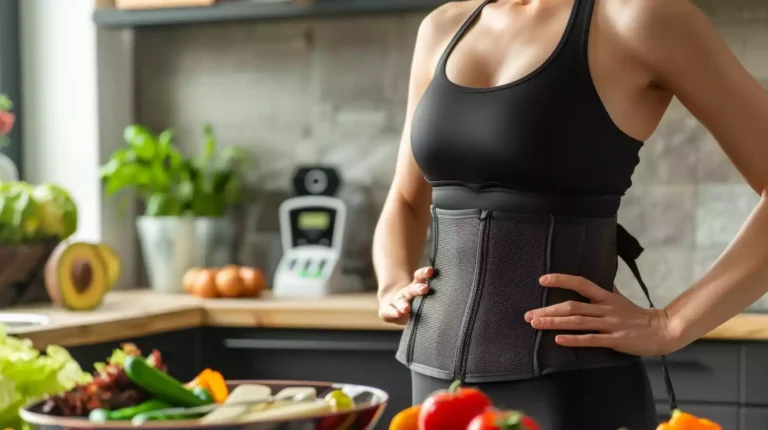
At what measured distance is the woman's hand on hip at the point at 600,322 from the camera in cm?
130

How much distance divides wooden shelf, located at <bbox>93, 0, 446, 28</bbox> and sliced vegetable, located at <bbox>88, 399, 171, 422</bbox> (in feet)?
6.41

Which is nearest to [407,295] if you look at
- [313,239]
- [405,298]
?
[405,298]

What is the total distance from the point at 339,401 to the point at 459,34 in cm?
70

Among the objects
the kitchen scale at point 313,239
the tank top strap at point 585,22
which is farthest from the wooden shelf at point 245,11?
the tank top strap at point 585,22

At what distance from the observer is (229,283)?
2.79 m

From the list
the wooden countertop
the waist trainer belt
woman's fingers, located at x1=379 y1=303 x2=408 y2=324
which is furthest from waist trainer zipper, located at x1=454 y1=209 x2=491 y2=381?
the wooden countertop

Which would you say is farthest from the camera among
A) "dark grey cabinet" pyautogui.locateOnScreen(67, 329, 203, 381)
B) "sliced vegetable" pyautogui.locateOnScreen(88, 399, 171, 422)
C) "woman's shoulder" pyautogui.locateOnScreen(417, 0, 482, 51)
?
"dark grey cabinet" pyautogui.locateOnScreen(67, 329, 203, 381)

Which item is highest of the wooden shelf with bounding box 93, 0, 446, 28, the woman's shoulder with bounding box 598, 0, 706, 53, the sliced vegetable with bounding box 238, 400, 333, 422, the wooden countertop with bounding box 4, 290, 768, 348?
the wooden shelf with bounding box 93, 0, 446, 28

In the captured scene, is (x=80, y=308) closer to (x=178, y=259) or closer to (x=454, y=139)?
(x=178, y=259)

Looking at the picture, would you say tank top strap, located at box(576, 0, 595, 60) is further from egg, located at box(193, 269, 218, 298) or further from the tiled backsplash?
egg, located at box(193, 269, 218, 298)

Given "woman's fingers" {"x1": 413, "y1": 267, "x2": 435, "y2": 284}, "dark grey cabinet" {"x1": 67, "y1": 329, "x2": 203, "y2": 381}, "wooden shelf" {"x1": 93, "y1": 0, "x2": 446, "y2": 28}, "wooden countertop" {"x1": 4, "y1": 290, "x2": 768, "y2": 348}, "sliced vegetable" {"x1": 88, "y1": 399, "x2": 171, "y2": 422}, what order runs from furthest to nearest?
"wooden shelf" {"x1": 93, "y1": 0, "x2": 446, "y2": 28}
"dark grey cabinet" {"x1": 67, "y1": 329, "x2": 203, "y2": 381}
"wooden countertop" {"x1": 4, "y1": 290, "x2": 768, "y2": 348}
"woman's fingers" {"x1": 413, "y1": 267, "x2": 435, "y2": 284}
"sliced vegetable" {"x1": 88, "y1": 399, "x2": 171, "y2": 422}

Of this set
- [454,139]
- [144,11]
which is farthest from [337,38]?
[454,139]

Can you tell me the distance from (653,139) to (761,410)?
0.80 meters

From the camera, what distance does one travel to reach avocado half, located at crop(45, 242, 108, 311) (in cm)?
253
